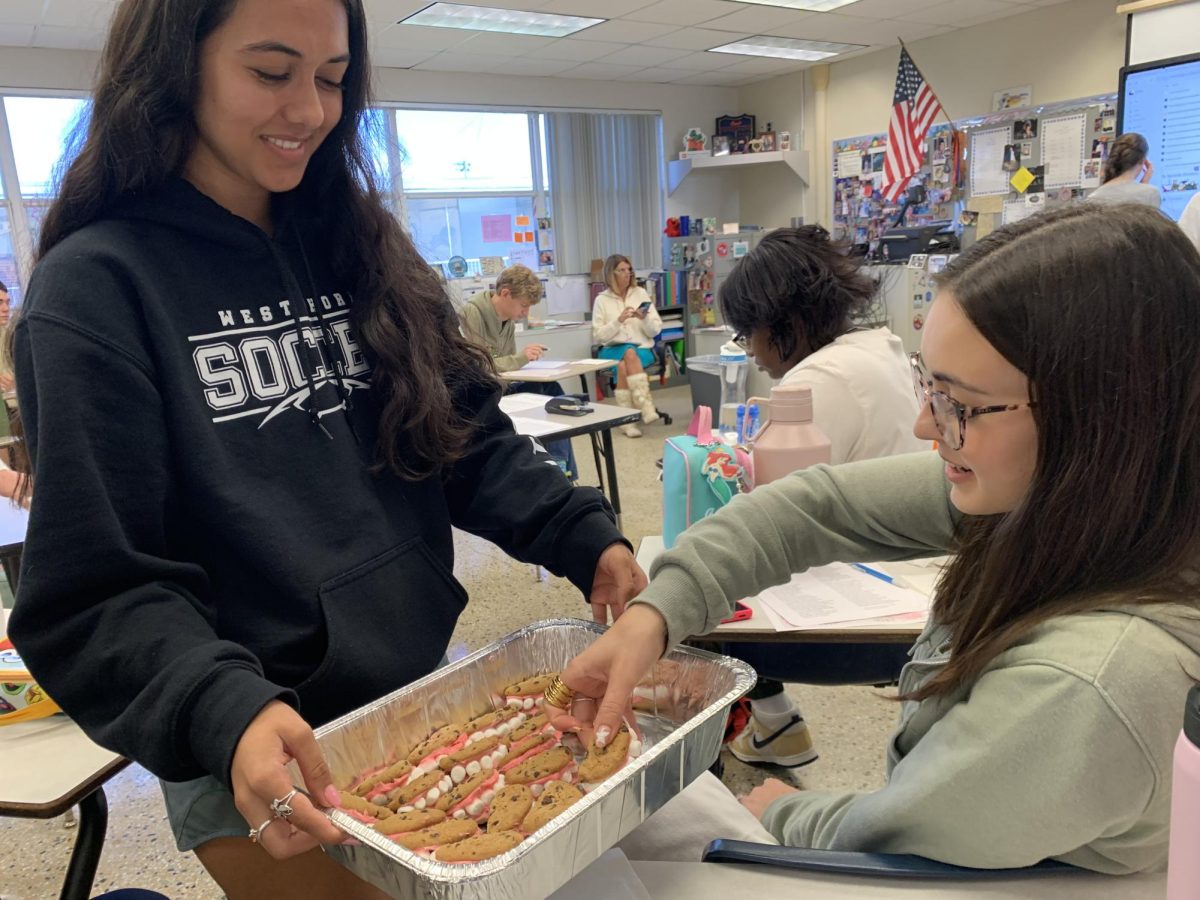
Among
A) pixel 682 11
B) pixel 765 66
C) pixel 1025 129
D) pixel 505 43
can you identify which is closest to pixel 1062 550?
pixel 682 11

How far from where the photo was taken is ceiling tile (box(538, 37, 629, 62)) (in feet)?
18.9

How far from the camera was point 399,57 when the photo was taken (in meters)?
5.91

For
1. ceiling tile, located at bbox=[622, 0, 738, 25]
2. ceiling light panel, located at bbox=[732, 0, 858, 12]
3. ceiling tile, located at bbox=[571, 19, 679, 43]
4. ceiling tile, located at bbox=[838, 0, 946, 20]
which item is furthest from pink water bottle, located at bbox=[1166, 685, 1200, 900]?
ceiling tile, located at bbox=[838, 0, 946, 20]

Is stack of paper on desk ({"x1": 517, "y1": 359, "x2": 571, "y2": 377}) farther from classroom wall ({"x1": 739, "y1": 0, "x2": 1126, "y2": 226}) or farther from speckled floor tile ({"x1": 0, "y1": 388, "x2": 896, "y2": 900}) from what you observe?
classroom wall ({"x1": 739, "y1": 0, "x2": 1126, "y2": 226})

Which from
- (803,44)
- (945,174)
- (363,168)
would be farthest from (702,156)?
(363,168)

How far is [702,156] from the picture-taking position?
7605 mm

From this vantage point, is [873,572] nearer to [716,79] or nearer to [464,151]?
[464,151]

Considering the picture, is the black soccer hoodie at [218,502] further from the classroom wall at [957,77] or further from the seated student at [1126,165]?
the classroom wall at [957,77]

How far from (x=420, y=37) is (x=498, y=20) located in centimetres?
56

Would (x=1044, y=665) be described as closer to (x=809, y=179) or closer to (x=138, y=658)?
(x=138, y=658)

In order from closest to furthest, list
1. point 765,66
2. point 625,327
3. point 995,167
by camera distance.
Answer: point 995,167 → point 625,327 → point 765,66

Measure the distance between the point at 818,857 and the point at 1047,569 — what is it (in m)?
0.34

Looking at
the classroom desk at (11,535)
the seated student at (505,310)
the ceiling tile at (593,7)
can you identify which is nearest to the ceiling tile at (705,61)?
the ceiling tile at (593,7)

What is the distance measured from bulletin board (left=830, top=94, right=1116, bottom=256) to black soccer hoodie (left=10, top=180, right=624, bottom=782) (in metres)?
5.01
